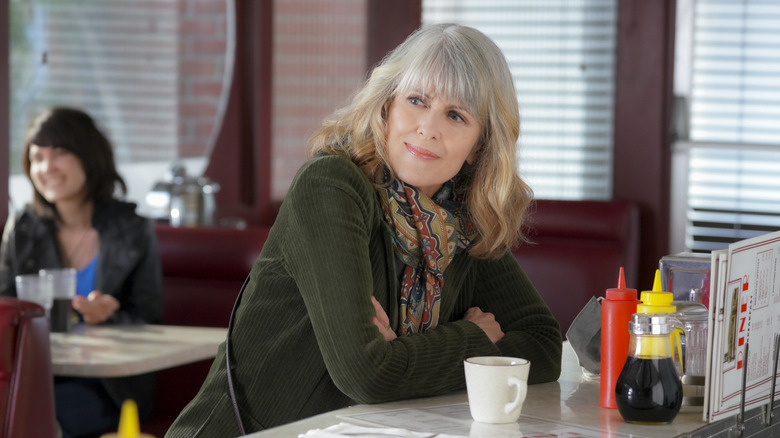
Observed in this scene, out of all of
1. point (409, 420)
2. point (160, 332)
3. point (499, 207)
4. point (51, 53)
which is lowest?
point (160, 332)

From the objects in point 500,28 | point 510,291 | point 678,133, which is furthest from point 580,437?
point 500,28

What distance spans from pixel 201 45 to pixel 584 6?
1.57 meters

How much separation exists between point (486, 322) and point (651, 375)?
0.46 metres

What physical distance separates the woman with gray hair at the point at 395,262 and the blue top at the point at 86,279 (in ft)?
5.32

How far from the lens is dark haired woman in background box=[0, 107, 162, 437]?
323 centimetres

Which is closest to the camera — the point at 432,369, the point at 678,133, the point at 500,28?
the point at 432,369

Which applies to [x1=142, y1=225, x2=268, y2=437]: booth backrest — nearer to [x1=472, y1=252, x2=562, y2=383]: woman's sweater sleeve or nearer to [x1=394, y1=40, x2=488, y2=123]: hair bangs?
[x1=472, y1=252, x2=562, y2=383]: woman's sweater sleeve

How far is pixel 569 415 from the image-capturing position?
1.44m

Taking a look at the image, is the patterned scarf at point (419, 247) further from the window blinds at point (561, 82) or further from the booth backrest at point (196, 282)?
the window blinds at point (561, 82)

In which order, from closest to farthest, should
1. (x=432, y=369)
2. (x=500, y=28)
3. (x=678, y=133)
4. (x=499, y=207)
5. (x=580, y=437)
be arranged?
1. (x=580, y=437)
2. (x=432, y=369)
3. (x=499, y=207)
4. (x=678, y=133)
5. (x=500, y=28)

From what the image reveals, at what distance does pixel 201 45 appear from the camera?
14.5 feet

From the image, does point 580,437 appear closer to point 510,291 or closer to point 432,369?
point 432,369

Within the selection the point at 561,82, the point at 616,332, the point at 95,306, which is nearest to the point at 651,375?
the point at 616,332

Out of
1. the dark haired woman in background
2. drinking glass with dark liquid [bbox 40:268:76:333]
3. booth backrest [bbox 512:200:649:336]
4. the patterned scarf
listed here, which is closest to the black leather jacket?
the dark haired woman in background
